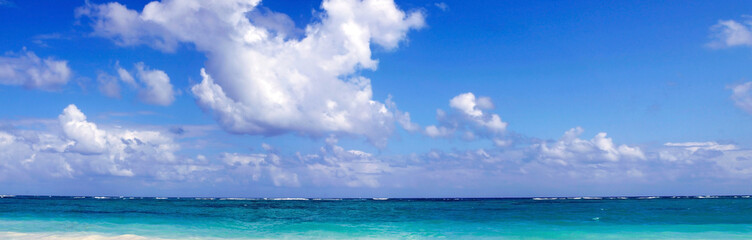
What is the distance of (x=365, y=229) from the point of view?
2980cm

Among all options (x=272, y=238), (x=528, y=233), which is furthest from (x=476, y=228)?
(x=272, y=238)

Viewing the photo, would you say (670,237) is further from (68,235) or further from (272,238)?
(68,235)

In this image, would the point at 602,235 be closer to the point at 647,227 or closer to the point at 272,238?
the point at 647,227

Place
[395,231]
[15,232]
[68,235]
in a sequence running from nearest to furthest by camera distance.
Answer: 1. [68,235]
2. [15,232]
3. [395,231]

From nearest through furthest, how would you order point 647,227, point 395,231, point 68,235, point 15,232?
point 68,235 < point 15,232 < point 395,231 < point 647,227

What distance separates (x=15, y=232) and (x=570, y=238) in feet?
88.9

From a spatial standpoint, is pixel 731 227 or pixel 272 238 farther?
pixel 731 227

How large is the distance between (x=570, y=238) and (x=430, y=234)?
22.2 ft

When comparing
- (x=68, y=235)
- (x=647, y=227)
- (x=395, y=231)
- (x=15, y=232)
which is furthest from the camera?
(x=647, y=227)

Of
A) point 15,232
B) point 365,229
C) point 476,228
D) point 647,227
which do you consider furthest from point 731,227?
point 15,232

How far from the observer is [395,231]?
28.7 meters

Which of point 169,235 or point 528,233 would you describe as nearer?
point 169,235

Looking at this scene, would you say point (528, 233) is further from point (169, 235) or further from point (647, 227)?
point (169, 235)

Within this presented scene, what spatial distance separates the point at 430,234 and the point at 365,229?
4.54 metres
